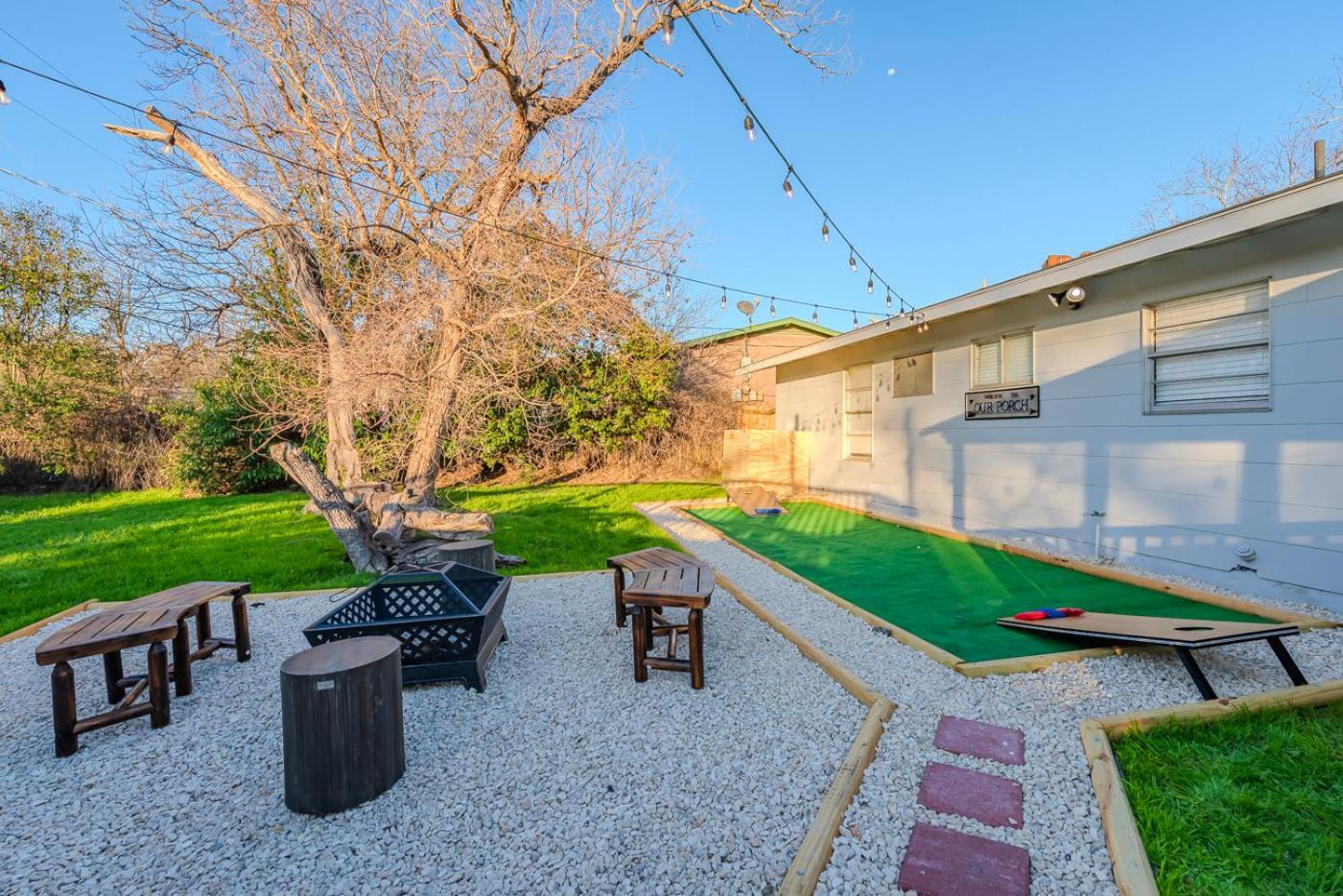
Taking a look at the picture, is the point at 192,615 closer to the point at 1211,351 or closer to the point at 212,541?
the point at 212,541

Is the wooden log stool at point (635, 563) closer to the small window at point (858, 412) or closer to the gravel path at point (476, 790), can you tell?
the gravel path at point (476, 790)

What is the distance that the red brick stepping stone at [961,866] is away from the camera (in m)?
1.70

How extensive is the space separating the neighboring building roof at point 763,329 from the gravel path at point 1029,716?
38.7 ft

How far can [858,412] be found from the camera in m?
9.66

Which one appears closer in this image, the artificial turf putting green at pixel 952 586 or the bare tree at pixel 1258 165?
the artificial turf putting green at pixel 952 586

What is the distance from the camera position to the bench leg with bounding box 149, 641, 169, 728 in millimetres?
2793

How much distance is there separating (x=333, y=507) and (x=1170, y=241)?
26.0 feet

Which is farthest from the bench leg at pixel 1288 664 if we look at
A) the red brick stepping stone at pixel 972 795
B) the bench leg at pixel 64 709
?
the bench leg at pixel 64 709

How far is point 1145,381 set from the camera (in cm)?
521

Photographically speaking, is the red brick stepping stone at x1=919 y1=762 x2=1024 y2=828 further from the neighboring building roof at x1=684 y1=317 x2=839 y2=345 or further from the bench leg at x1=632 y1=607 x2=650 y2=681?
the neighboring building roof at x1=684 y1=317 x2=839 y2=345

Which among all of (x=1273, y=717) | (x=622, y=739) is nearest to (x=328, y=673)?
(x=622, y=739)

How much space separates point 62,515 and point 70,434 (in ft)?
13.8

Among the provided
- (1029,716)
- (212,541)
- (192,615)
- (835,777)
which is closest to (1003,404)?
(1029,716)

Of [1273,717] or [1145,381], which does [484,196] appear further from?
[1273,717]
